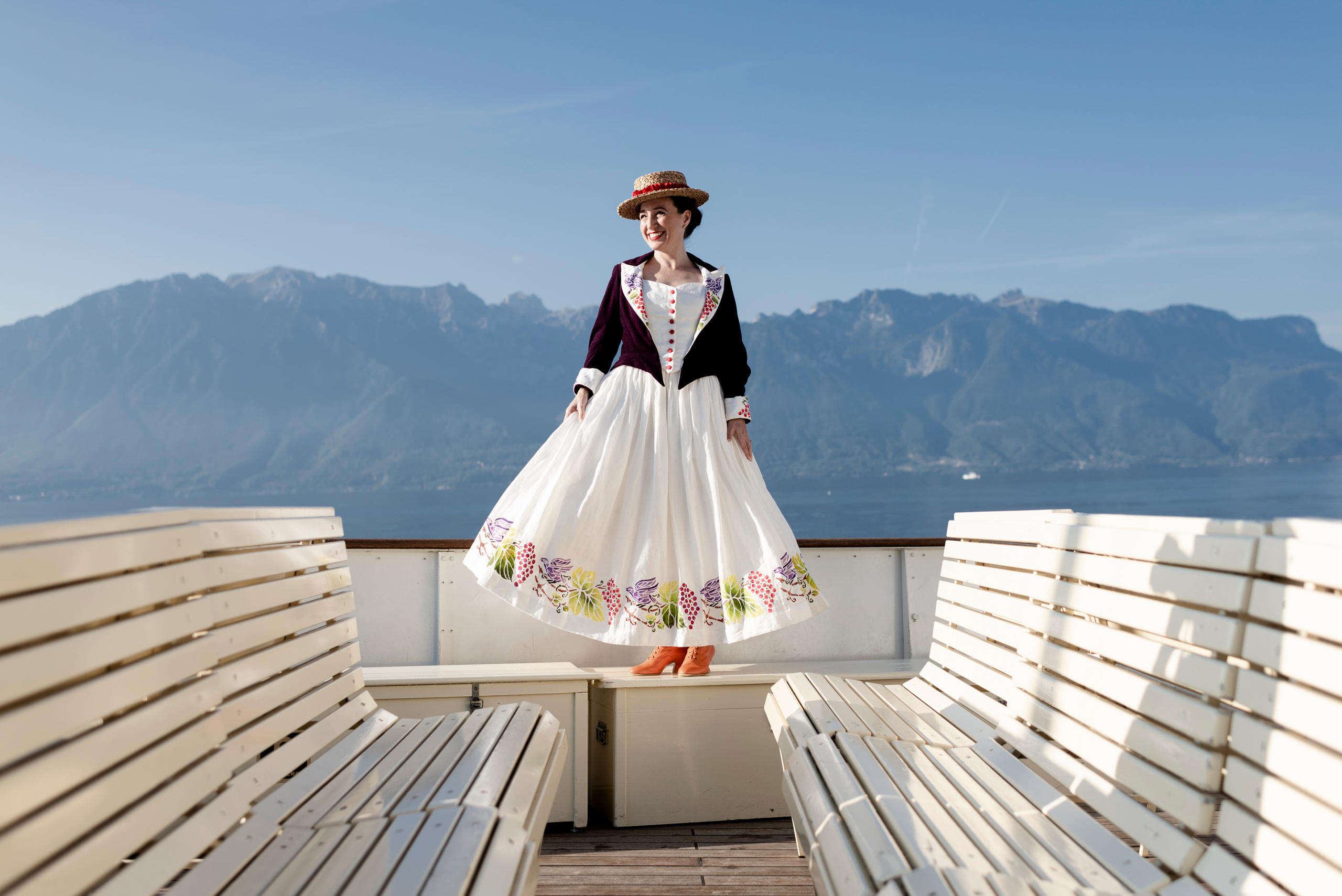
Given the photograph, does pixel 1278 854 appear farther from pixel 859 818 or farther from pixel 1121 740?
pixel 859 818

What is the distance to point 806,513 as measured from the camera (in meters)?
75.6

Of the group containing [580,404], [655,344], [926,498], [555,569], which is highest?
[655,344]

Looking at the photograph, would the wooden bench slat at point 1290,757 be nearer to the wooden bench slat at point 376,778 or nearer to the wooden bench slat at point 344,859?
the wooden bench slat at point 344,859

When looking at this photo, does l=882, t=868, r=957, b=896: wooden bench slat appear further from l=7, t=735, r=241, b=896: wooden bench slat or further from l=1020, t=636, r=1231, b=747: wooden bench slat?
l=7, t=735, r=241, b=896: wooden bench slat

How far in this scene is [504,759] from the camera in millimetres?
1557

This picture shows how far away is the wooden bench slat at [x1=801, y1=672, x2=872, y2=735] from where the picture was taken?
1.83 m

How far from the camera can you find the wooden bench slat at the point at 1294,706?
919 mm

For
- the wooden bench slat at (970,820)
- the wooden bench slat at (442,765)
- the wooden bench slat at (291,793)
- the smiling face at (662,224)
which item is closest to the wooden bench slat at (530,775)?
the wooden bench slat at (442,765)

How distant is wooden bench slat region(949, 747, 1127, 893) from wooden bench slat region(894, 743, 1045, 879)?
5cm

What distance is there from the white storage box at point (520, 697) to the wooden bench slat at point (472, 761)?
0.45 m

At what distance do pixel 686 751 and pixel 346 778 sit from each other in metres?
1.19

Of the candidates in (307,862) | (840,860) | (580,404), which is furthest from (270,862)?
(580,404)

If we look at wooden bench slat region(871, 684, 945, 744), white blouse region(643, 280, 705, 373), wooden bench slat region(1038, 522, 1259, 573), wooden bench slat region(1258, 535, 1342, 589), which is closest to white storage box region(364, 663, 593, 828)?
wooden bench slat region(871, 684, 945, 744)

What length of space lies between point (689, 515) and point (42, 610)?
1958mm
